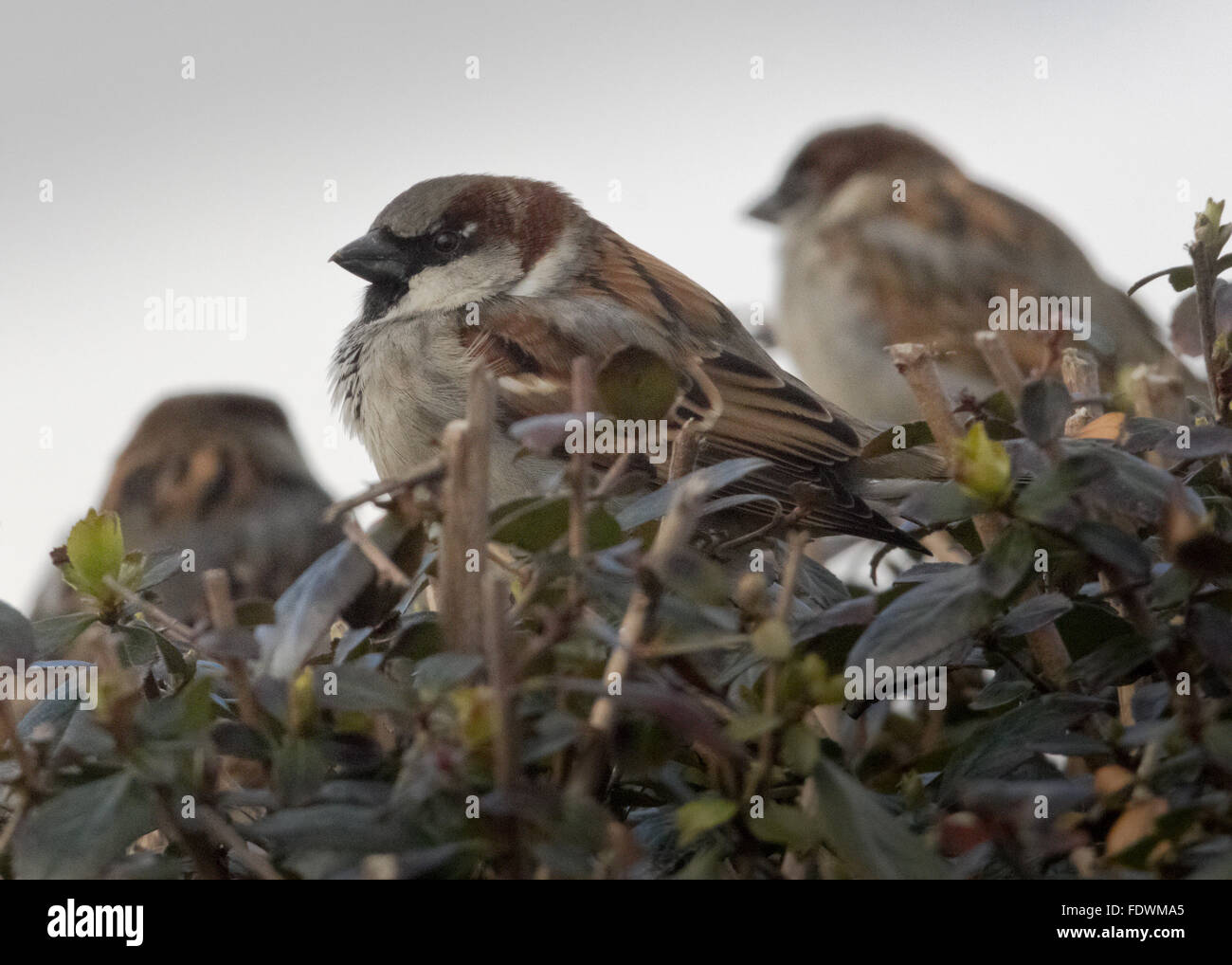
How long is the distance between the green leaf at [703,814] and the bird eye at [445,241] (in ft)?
6.03

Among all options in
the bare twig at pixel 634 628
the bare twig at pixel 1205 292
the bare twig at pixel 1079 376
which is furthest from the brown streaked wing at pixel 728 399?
the bare twig at pixel 634 628

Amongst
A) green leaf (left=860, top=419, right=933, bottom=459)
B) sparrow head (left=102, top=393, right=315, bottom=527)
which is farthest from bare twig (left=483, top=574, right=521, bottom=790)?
sparrow head (left=102, top=393, right=315, bottom=527)

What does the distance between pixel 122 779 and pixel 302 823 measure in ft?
0.34

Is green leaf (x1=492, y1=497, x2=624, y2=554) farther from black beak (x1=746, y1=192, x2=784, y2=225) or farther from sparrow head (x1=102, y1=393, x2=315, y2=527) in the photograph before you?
black beak (x1=746, y1=192, x2=784, y2=225)

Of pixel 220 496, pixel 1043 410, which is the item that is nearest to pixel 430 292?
pixel 220 496

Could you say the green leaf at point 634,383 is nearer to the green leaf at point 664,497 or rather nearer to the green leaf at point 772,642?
the green leaf at point 664,497

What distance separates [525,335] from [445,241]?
1.12 feet

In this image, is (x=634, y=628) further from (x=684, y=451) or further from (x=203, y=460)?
(x=203, y=460)

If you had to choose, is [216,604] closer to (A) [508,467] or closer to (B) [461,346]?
(A) [508,467]

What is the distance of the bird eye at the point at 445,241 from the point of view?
7.88 feet

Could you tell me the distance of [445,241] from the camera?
7.88 feet

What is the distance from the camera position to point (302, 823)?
0.65 metres

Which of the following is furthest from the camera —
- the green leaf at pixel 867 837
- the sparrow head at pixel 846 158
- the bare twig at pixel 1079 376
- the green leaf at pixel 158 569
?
the sparrow head at pixel 846 158

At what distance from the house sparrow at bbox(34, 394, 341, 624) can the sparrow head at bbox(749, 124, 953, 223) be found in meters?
1.93
